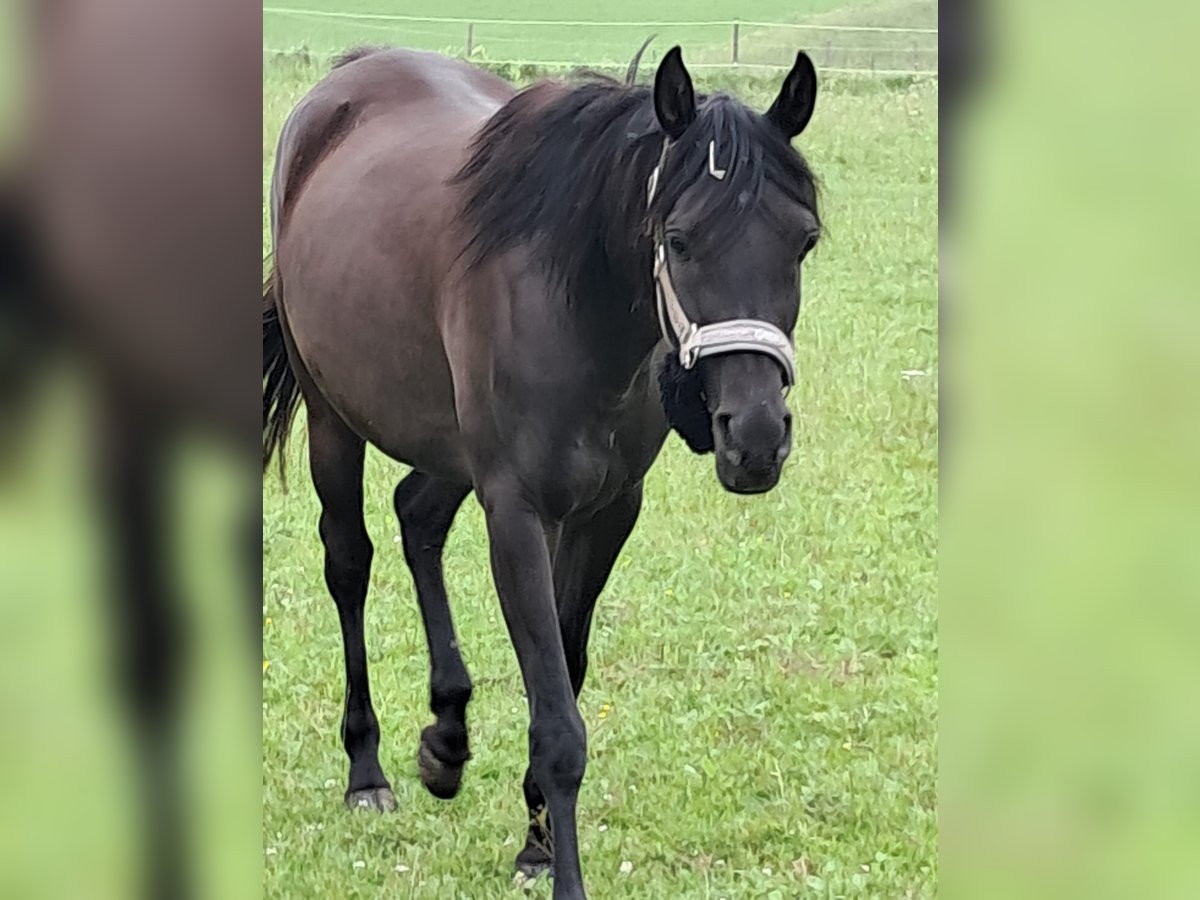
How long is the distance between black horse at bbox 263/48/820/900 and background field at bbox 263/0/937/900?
122 mm

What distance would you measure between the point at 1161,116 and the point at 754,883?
1.76m

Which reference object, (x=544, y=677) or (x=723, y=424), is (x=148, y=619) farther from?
(x=544, y=677)

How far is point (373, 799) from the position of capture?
3.11 metres

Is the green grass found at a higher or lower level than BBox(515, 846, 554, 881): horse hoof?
higher

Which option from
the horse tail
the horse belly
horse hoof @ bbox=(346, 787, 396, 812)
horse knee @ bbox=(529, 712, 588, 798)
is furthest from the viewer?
the horse tail

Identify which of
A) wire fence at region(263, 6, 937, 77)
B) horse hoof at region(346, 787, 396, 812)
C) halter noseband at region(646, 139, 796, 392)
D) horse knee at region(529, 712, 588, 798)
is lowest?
horse hoof at region(346, 787, 396, 812)

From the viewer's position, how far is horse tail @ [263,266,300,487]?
10.9 ft

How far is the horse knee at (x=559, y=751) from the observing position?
8.43 feet

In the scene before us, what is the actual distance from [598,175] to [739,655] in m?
1.20

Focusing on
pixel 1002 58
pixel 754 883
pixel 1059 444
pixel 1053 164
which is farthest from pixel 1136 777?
pixel 754 883

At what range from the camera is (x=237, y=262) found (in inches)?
52.7

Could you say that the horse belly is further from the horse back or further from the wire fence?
the wire fence

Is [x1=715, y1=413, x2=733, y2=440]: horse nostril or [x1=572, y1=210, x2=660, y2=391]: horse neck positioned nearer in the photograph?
[x1=715, y1=413, x2=733, y2=440]: horse nostril

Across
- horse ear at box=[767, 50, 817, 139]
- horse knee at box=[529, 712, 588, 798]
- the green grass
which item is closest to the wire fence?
the green grass
